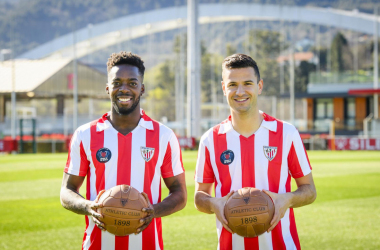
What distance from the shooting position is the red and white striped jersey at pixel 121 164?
3408 mm

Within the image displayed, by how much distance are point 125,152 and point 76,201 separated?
0.46 metres

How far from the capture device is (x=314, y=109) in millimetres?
41875

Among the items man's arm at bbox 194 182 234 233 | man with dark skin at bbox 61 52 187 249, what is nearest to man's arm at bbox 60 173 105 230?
man with dark skin at bbox 61 52 187 249

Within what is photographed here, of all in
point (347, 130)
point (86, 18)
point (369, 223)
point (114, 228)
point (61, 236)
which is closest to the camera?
point (114, 228)

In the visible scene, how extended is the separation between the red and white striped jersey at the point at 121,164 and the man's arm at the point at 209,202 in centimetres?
22

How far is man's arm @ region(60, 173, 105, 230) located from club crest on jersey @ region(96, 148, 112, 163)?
20 centimetres

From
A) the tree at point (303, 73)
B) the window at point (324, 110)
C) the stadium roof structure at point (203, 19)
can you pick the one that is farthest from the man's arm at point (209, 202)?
the tree at point (303, 73)

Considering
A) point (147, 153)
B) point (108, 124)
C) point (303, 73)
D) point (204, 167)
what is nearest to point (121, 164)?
point (147, 153)

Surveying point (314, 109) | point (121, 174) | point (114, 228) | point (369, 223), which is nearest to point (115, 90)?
point (121, 174)

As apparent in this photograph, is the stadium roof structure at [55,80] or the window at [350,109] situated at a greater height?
the stadium roof structure at [55,80]

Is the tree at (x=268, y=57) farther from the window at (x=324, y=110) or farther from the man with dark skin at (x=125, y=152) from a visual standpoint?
the man with dark skin at (x=125, y=152)

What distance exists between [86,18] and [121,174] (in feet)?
362

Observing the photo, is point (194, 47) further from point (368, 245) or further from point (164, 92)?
point (164, 92)

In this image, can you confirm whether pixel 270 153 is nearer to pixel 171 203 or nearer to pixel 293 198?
pixel 293 198
